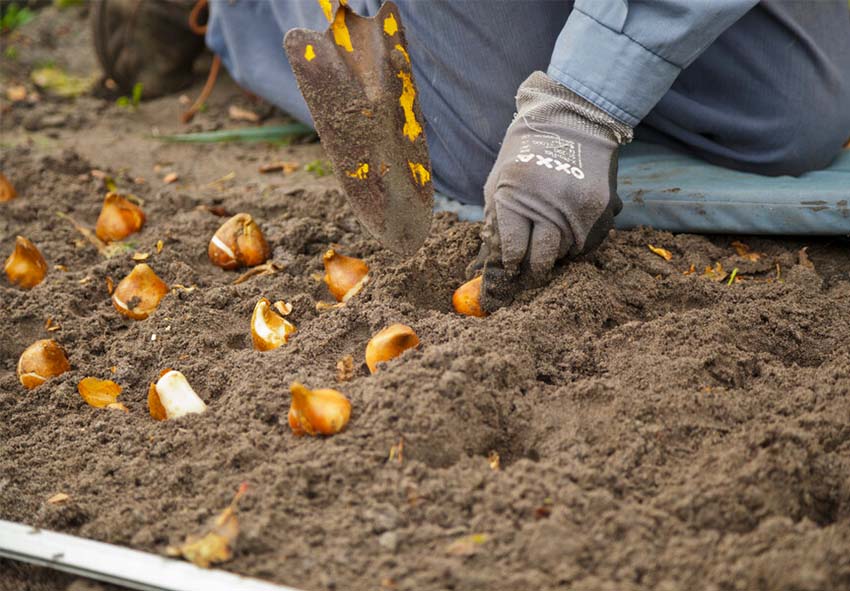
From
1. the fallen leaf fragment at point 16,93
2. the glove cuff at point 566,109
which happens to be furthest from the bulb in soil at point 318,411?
the fallen leaf fragment at point 16,93

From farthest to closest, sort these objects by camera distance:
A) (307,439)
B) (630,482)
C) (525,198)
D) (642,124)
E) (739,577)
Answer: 1. (642,124)
2. (525,198)
3. (307,439)
4. (630,482)
5. (739,577)

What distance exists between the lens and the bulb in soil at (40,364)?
1.83 meters

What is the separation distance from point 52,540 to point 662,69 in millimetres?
1429

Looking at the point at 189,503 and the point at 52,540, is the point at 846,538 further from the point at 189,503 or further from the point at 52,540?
the point at 52,540

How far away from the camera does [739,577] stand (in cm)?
117

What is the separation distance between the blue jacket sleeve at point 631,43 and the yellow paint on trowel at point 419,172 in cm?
34

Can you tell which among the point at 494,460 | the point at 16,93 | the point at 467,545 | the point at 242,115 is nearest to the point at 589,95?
the point at 494,460

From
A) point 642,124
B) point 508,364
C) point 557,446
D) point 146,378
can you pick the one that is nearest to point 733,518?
point 557,446

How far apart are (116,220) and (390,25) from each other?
107 cm

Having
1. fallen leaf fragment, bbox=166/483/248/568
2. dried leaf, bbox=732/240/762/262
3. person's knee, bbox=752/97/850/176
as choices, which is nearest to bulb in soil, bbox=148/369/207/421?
fallen leaf fragment, bbox=166/483/248/568

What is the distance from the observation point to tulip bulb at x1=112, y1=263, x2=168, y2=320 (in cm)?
201

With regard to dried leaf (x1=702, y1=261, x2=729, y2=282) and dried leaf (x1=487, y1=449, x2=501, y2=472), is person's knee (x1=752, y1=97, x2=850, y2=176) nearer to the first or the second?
dried leaf (x1=702, y1=261, x2=729, y2=282)

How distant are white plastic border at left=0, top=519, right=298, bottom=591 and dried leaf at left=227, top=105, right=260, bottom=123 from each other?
7.01 ft

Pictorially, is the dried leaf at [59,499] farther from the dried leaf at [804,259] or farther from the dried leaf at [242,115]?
the dried leaf at [242,115]
